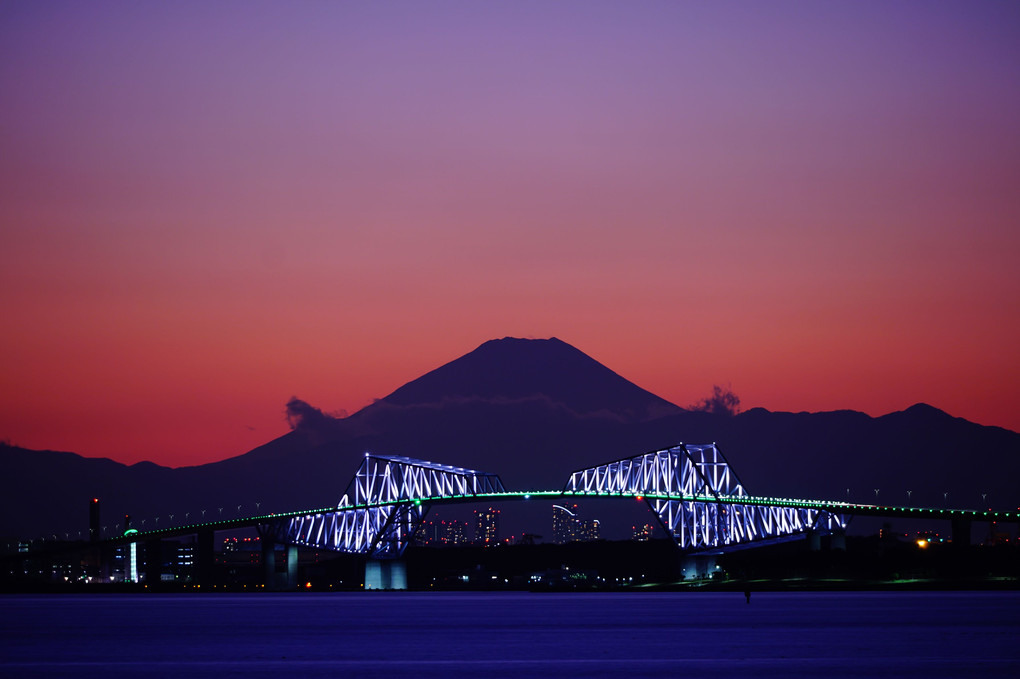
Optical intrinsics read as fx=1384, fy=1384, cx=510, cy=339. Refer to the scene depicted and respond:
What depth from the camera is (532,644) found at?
60.3 meters

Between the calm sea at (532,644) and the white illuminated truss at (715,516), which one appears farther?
the white illuminated truss at (715,516)

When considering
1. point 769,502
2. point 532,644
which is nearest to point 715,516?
point 769,502

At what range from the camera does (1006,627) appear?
230 feet

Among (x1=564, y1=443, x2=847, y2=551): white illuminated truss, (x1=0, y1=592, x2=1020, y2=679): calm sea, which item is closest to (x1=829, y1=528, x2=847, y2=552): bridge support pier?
(x1=564, y1=443, x2=847, y2=551): white illuminated truss

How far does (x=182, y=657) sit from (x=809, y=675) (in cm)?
2468

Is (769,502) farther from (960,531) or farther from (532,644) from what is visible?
(532,644)

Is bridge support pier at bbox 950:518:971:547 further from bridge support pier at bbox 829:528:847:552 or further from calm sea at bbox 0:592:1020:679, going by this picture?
calm sea at bbox 0:592:1020:679

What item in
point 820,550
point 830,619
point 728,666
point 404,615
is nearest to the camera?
point 728,666

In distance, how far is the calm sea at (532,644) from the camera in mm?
46031

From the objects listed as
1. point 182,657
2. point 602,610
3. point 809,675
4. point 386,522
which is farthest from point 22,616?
point 386,522

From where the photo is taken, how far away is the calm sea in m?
46.0

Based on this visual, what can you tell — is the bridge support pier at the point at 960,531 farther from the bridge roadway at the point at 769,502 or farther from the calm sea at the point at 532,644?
the calm sea at the point at 532,644

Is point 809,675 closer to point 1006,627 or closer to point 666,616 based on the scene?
point 1006,627

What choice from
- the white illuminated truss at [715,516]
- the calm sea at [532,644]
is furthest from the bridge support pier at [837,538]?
the calm sea at [532,644]
